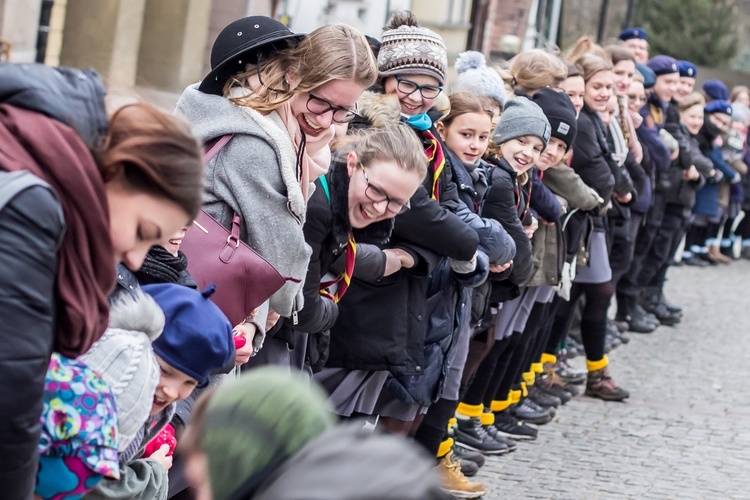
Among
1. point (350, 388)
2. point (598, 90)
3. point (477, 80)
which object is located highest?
point (477, 80)

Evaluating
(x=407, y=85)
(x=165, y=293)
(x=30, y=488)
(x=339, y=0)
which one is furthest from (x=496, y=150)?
(x=339, y=0)

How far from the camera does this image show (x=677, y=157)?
12125mm

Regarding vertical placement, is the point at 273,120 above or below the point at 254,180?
above

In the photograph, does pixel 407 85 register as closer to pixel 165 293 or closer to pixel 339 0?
pixel 165 293

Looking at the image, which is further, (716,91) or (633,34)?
(716,91)

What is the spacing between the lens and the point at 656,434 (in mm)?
8180

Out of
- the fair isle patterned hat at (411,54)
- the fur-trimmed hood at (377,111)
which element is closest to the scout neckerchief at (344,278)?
the fur-trimmed hood at (377,111)

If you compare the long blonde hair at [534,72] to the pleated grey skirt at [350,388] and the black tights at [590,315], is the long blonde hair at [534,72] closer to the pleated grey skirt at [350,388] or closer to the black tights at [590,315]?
the black tights at [590,315]

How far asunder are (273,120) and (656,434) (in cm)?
469

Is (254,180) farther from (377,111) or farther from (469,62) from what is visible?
(469,62)

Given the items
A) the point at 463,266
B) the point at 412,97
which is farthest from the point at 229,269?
the point at 463,266

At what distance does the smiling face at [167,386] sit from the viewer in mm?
3221

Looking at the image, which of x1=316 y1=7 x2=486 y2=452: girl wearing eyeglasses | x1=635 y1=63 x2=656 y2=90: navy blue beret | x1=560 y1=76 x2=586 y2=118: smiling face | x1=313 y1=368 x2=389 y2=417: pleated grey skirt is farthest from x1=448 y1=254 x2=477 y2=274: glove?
x1=635 y1=63 x2=656 y2=90: navy blue beret

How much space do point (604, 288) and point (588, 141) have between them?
109 centimetres
